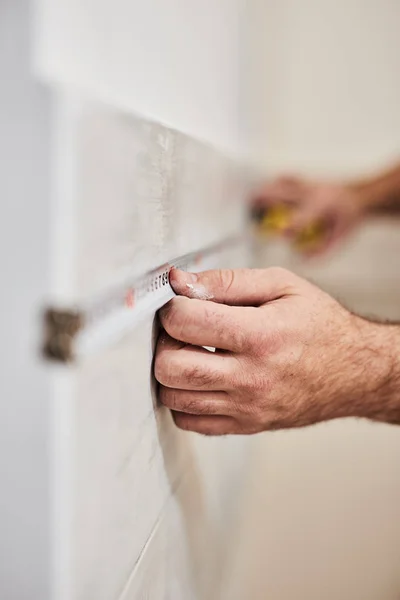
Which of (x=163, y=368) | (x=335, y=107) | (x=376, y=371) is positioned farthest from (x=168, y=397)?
(x=335, y=107)

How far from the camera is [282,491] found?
117cm

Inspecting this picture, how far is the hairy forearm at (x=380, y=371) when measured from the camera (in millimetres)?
716

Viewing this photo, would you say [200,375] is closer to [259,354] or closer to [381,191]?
[259,354]

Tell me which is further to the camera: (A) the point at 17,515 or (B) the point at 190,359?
(B) the point at 190,359

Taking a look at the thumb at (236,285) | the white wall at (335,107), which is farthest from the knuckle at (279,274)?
the white wall at (335,107)

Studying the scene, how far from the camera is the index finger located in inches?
20.6

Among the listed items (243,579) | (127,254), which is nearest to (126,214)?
(127,254)

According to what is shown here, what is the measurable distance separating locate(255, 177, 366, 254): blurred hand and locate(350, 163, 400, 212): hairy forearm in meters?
0.01

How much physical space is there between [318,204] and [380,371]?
849 millimetres

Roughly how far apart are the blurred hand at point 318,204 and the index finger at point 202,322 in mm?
923

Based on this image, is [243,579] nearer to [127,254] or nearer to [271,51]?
[127,254]

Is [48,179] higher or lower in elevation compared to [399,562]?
higher

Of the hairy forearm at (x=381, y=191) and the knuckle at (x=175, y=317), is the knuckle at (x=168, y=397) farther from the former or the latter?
the hairy forearm at (x=381, y=191)

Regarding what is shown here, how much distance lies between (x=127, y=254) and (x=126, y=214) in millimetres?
25
